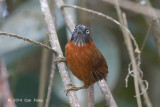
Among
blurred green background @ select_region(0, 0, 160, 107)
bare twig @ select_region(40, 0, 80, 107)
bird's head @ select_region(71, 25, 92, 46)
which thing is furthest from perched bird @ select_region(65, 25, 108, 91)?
blurred green background @ select_region(0, 0, 160, 107)

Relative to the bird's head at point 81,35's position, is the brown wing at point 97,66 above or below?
below

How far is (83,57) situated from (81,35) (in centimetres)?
23

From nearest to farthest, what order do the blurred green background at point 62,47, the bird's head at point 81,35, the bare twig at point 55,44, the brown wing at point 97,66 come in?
the bare twig at point 55,44 → the bird's head at point 81,35 → the brown wing at point 97,66 → the blurred green background at point 62,47

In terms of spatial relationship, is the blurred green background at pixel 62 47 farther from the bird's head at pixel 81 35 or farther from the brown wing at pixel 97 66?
the bird's head at pixel 81 35

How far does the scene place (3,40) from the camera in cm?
445

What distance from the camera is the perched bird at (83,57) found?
349cm

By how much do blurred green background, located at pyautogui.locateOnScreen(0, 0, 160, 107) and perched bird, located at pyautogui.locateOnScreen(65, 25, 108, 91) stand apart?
49cm

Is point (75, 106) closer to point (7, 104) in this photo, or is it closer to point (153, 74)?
point (7, 104)

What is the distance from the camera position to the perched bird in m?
3.49

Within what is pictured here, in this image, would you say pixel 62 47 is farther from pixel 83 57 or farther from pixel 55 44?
pixel 55 44

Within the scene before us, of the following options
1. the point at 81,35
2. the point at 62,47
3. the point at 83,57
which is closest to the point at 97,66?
the point at 83,57

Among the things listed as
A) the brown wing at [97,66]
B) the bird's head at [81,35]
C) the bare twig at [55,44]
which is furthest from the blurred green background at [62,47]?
the bare twig at [55,44]

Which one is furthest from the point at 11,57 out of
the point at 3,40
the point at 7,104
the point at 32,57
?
the point at 7,104

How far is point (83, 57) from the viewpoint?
11.7 feet
